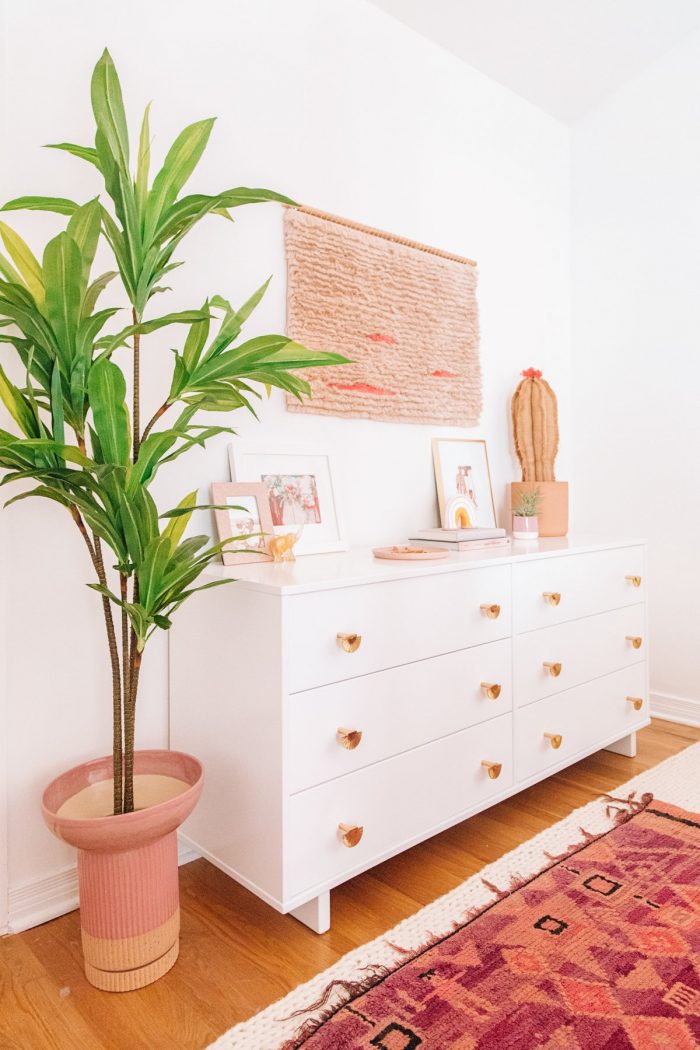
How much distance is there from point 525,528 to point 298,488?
32.9 inches

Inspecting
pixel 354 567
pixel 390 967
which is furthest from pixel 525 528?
pixel 390 967

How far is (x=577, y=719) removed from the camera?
2.18 m

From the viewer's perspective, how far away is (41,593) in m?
1.59

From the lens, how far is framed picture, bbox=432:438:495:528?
245 centimetres

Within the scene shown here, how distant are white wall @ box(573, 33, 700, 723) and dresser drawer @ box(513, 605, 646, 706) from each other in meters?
0.51

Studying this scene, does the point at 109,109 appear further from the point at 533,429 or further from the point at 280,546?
the point at 533,429

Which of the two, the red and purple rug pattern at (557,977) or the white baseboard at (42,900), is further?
the white baseboard at (42,900)

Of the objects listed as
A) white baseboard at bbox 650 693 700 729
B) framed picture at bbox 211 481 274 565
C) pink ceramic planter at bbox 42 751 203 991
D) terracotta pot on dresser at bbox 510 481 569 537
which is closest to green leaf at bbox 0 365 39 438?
framed picture at bbox 211 481 274 565

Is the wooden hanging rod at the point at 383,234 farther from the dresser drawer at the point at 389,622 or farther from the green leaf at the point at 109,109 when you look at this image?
the dresser drawer at the point at 389,622

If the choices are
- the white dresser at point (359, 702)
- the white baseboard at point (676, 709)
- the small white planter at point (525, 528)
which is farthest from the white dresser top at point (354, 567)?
the white baseboard at point (676, 709)

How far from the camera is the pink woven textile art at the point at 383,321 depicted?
2.08 meters

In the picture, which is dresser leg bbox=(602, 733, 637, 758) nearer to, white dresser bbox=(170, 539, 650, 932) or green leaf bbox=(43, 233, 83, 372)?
white dresser bbox=(170, 539, 650, 932)

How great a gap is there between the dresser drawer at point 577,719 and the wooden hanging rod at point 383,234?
4.92 feet

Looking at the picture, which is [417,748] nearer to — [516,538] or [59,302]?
[516,538]
